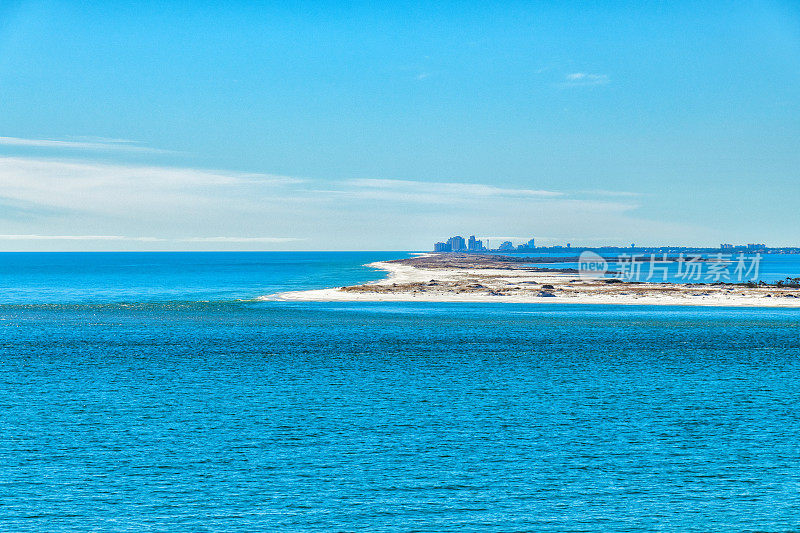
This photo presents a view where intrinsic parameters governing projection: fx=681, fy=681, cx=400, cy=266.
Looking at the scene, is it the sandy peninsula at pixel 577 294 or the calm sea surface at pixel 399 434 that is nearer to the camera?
the calm sea surface at pixel 399 434

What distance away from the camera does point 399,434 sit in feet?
104

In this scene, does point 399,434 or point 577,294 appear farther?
point 577,294

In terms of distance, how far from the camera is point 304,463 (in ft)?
88.8

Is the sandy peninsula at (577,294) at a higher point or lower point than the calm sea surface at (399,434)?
higher

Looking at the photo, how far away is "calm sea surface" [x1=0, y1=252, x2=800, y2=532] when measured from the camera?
22.2 metres

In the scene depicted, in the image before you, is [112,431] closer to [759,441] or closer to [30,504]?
[30,504]

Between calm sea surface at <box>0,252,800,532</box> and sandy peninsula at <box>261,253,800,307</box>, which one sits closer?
calm sea surface at <box>0,252,800,532</box>

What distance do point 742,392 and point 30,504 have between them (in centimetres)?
3810

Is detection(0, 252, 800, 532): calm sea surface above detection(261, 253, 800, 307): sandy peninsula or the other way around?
the other way around

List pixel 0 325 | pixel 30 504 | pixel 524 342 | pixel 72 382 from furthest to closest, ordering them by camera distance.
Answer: pixel 0 325
pixel 524 342
pixel 72 382
pixel 30 504

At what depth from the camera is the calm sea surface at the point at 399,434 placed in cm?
2222

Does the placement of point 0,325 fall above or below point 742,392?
below

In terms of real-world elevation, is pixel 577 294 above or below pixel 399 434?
above

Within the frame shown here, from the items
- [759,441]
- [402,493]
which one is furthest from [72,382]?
[759,441]
